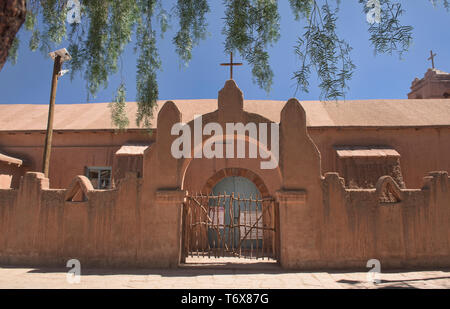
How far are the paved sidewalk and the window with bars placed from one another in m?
4.71

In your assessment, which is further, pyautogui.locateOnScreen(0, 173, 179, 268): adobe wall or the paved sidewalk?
pyautogui.locateOnScreen(0, 173, 179, 268): adobe wall

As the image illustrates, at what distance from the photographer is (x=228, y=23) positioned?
16.4 ft

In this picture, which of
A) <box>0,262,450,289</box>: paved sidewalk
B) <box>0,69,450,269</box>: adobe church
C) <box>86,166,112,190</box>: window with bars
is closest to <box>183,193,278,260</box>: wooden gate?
<box>0,69,450,269</box>: adobe church

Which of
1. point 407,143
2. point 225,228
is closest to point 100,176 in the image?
point 225,228

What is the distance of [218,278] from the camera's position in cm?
604

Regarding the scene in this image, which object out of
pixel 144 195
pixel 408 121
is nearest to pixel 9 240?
pixel 144 195

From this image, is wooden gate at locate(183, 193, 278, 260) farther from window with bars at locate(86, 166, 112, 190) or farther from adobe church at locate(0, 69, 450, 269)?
window with bars at locate(86, 166, 112, 190)

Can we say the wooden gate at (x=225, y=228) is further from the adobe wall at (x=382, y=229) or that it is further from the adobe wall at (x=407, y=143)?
the adobe wall at (x=407, y=143)

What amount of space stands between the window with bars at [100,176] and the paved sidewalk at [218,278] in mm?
4713

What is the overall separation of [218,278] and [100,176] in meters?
7.05

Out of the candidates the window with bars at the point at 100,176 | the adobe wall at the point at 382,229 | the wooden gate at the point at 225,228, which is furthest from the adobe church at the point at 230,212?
the window with bars at the point at 100,176

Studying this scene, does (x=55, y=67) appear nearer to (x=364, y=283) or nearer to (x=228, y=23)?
(x=228, y=23)

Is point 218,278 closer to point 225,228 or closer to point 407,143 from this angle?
point 225,228

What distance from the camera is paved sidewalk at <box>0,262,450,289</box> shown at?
5395 mm
